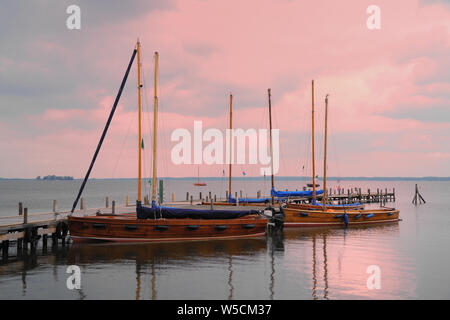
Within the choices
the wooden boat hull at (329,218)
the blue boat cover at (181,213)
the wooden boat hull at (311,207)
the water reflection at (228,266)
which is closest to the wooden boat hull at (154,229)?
the blue boat cover at (181,213)

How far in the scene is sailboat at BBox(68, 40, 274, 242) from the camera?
25094 mm

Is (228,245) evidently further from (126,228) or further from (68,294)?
(68,294)

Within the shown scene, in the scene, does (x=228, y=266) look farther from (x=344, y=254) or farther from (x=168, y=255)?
(x=344, y=254)

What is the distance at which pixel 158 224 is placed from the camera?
1021 inches

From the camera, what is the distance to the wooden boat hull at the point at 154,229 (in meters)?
25.1

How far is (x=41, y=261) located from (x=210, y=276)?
10551 millimetres

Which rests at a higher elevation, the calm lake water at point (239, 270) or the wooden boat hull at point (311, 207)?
the wooden boat hull at point (311, 207)

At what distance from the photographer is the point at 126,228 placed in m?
25.5

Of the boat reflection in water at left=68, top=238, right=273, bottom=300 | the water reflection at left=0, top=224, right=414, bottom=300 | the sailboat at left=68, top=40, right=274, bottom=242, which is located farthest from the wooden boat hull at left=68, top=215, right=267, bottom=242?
the water reflection at left=0, top=224, right=414, bottom=300

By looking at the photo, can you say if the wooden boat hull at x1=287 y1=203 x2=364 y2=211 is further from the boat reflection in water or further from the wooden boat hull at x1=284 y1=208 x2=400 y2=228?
the boat reflection in water

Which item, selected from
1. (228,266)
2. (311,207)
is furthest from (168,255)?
(311,207)

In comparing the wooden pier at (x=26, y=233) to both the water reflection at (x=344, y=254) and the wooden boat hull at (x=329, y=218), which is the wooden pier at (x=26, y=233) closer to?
the water reflection at (x=344, y=254)

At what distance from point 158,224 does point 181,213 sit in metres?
1.80
